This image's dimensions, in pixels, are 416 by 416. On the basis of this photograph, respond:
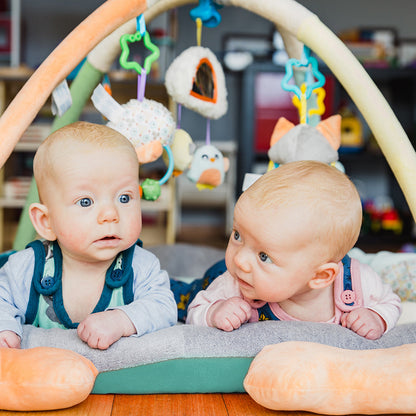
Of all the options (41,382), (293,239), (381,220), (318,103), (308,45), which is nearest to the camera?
(41,382)

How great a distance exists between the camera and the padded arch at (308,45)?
0.86 meters

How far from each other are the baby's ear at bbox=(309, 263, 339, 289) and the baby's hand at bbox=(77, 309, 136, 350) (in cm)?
28

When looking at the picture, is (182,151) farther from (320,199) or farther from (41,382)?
(41,382)

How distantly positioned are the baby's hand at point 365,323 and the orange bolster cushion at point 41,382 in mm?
414

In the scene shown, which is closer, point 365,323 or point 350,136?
point 365,323

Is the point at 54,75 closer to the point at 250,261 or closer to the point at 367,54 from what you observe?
the point at 250,261

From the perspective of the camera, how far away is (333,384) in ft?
2.24

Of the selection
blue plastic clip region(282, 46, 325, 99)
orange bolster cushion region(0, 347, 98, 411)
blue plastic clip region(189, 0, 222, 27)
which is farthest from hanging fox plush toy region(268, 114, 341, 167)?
orange bolster cushion region(0, 347, 98, 411)

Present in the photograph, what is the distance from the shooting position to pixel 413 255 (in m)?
1.35

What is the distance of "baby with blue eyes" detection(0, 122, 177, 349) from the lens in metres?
0.82

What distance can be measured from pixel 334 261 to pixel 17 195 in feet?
7.65

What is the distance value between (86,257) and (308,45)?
0.54 metres

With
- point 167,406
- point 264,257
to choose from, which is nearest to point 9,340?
point 167,406

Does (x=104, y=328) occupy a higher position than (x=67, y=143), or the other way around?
(x=67, y=143)
